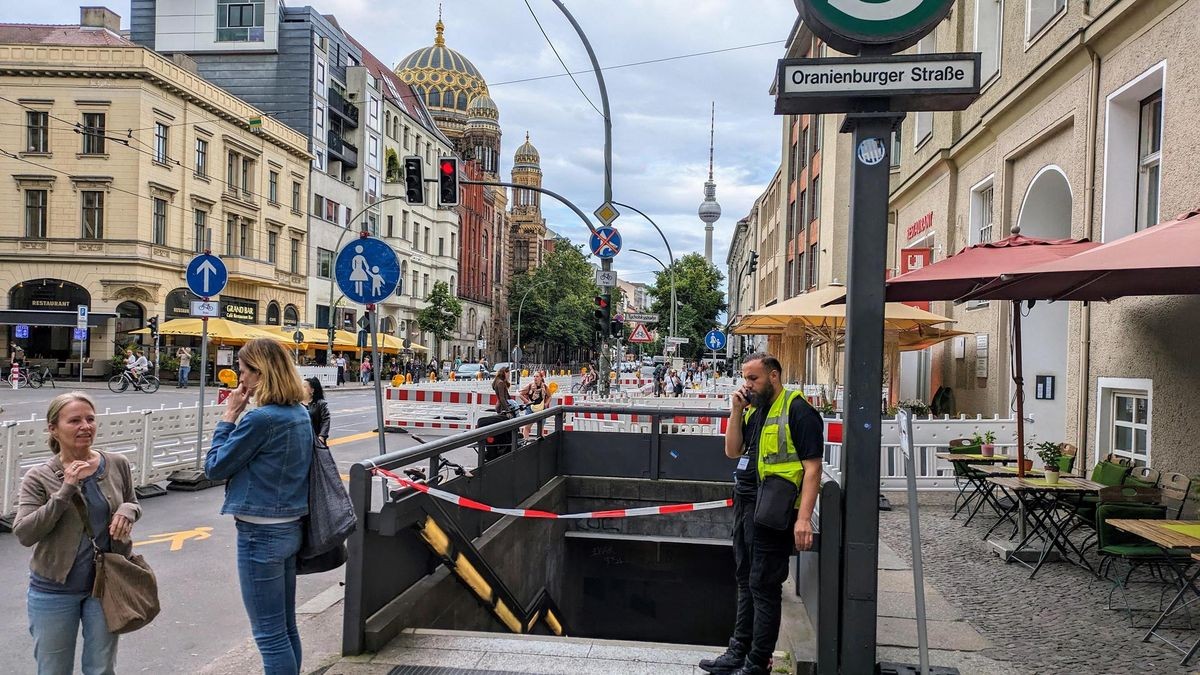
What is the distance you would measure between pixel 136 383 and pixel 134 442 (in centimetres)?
2251

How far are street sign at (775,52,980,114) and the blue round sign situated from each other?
422 cm

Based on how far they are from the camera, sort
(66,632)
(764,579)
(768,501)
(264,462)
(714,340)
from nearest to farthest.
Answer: (66,632), (264,462), (768,501), (764,579), (714,340)

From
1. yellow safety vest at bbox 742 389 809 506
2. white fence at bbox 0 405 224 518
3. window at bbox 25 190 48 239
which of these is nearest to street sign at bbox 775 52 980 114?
yellow safety vest at bbox 742 389 809 506

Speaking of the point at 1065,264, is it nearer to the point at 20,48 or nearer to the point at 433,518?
the point at 433,518

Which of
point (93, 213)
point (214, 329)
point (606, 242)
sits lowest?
point (214, 329)

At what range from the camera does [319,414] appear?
8383 mm

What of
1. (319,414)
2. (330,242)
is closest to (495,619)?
(319,414)

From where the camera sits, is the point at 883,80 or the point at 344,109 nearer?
the point at 883,80

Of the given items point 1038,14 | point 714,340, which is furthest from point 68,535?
point 714,340

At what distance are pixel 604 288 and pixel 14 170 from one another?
32.3 metres

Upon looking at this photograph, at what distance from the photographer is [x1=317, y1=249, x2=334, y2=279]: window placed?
54469mm

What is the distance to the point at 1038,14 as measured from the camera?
12.4 metres

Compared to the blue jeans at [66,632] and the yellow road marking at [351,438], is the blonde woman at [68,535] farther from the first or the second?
the yellow road marking at [351,438]

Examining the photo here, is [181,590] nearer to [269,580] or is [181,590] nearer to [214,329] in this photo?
[269,580]
